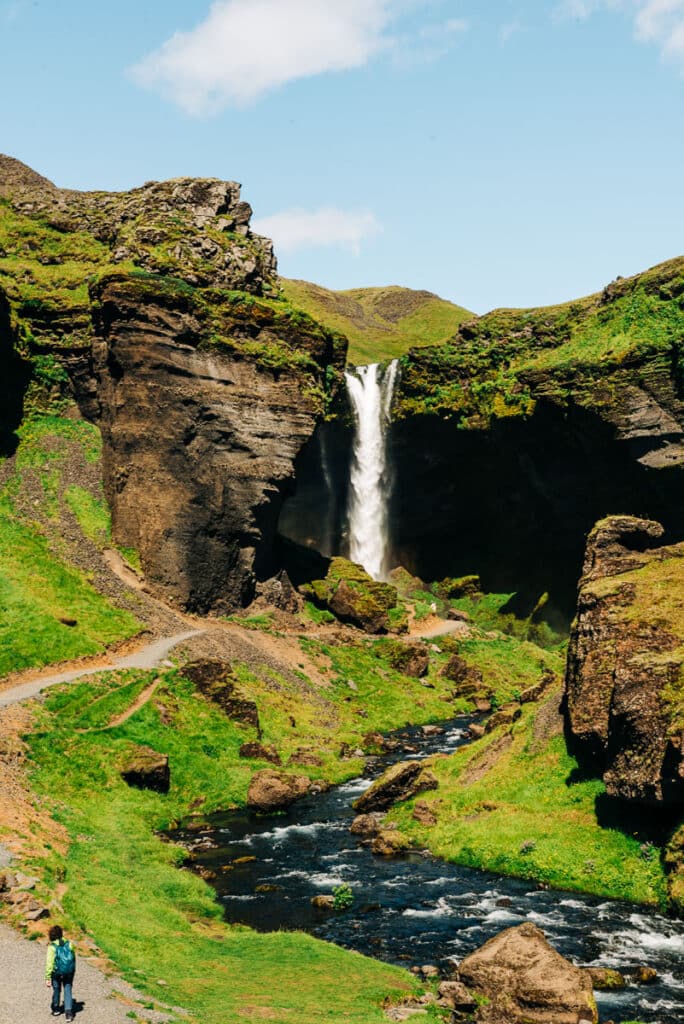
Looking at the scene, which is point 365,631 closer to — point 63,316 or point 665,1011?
point 63,316

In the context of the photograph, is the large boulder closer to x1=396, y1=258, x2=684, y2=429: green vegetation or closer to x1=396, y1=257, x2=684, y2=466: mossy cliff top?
x1=396, y1=257, x2=684, y2=466: mossy cliff top

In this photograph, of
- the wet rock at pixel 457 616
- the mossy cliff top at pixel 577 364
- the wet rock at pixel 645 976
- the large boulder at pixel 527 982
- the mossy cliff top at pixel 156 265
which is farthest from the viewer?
the wet rock at pixel 457 616

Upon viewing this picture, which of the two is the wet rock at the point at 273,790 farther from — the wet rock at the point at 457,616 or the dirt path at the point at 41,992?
the wet rock at the point at 457,616

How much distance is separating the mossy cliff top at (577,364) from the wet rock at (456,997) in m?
63.8

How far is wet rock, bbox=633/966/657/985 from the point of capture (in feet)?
77.0

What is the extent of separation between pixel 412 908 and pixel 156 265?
215 feet

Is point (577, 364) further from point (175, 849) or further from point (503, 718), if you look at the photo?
point (175, 849)

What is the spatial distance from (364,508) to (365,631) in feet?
88.1

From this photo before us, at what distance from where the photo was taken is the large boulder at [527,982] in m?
21.3

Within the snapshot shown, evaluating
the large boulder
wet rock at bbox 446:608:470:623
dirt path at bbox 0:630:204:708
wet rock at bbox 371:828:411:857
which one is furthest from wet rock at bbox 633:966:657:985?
wet rock at bbox 446:608:470:623

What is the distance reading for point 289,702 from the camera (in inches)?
2420

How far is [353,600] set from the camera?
8288 centimetres

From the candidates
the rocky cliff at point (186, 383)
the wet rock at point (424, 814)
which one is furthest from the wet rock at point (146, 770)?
the rocky cliff at point (186, 383)

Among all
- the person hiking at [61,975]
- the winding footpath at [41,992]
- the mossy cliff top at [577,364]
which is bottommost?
the winding footpath at [41,992]
